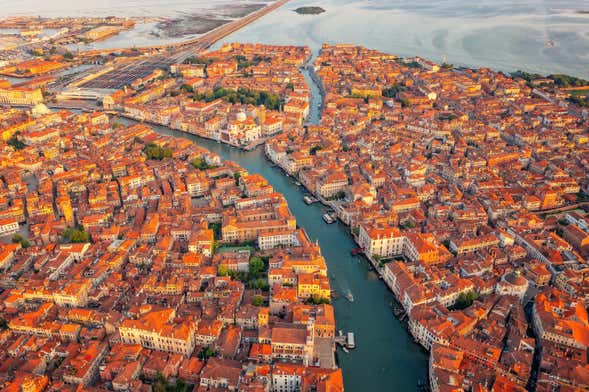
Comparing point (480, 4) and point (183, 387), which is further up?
point (480, 4)

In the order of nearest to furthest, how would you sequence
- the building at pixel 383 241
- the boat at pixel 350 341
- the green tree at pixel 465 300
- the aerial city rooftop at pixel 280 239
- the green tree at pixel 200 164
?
the aerial city rooftop at pixel 280 239, the boat at pixel 350 341, the green tree at pixel 465 300, the building at pixel 383 241, the green tree at pixel 200 164

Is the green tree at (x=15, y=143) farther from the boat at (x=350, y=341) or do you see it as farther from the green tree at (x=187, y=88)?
the boat at (x=350, y=341)

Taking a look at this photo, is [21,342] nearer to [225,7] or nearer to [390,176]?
[390,176]

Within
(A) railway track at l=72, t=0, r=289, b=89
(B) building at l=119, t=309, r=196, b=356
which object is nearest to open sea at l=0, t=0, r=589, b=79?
(A) railway track at l=72, t=0, r=289, b=89

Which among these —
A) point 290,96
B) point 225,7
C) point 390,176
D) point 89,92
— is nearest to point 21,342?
point 390,176

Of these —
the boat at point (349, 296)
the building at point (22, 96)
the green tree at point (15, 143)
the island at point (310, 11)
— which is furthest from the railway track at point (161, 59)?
the boat at point (349, 296)

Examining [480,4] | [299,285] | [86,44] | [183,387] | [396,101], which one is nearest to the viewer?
[183,387]

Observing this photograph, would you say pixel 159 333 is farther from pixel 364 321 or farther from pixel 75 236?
pixel 75 236

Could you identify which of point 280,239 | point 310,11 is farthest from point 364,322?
point 310,11
